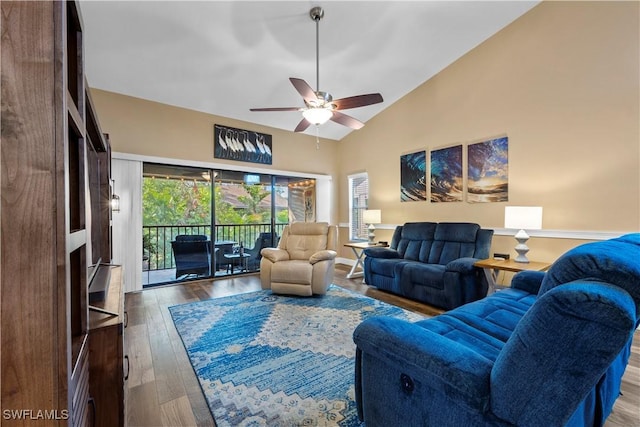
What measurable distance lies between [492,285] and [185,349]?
3.13m

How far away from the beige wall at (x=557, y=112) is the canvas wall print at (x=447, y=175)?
120 millimetres

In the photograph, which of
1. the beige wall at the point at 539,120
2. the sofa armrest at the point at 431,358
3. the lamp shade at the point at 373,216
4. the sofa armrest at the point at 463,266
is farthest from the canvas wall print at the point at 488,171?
the sofa armrest at the point at 431,358

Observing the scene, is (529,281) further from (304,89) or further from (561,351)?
(304,89)

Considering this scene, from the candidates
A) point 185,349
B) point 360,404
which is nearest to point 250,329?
point 185,349

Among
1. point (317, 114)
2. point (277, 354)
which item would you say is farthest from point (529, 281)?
point (317, 114)

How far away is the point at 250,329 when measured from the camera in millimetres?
2623

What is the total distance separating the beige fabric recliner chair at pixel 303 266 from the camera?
3512 millimetres

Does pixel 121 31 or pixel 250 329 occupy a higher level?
pixel 121 31

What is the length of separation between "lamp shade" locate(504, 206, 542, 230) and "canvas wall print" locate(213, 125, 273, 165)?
3970 millimetres

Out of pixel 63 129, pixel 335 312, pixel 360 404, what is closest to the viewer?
pixel 63 129

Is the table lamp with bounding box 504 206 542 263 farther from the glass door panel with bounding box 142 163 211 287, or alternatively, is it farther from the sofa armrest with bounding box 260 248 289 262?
the glass door panel with bounding box 142 163 211 287

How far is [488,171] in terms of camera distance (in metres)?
3.63

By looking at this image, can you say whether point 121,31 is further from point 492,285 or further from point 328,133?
point 492,285

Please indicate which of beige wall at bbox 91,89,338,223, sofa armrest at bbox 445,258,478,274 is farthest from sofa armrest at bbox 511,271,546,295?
beige wall at bbox 91,89,338,223
